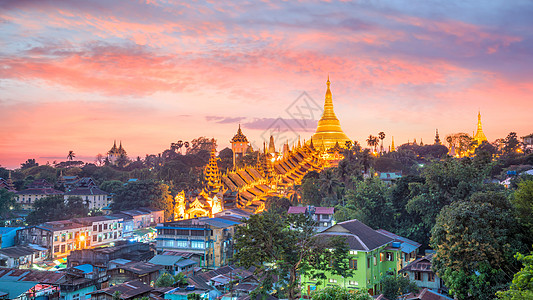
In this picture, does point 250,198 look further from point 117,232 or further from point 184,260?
point 184,260

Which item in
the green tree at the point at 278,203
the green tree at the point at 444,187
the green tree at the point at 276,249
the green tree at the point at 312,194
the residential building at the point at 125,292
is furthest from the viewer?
the green tree at the point at 312,194

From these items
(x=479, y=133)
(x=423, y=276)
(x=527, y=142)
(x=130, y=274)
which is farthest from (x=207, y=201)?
(x=479, y=133)

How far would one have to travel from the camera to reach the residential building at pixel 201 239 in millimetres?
36375

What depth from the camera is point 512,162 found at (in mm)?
59312

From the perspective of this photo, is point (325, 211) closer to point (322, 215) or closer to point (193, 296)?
point (322, 215)

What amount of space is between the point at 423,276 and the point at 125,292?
16985mm

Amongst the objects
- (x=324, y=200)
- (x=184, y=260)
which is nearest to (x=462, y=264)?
(x=184, y=260)

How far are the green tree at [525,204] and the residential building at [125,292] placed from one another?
19.5m

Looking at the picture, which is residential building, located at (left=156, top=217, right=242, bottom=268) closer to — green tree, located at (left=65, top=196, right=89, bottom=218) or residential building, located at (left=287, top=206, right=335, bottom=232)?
residential building, located at (left=287, top=206, right=335, bottom=232)

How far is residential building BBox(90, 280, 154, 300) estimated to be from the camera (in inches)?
923

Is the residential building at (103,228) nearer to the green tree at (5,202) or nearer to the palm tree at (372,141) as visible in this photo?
the green tree at (5,202)

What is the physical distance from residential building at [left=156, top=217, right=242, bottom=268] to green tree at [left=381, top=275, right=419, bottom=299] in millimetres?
16409

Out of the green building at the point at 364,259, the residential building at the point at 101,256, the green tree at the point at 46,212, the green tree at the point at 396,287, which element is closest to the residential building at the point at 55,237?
the residential building at the point at 101,256

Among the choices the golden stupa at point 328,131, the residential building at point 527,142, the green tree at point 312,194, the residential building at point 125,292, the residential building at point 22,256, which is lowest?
the residential building at point 22,256
